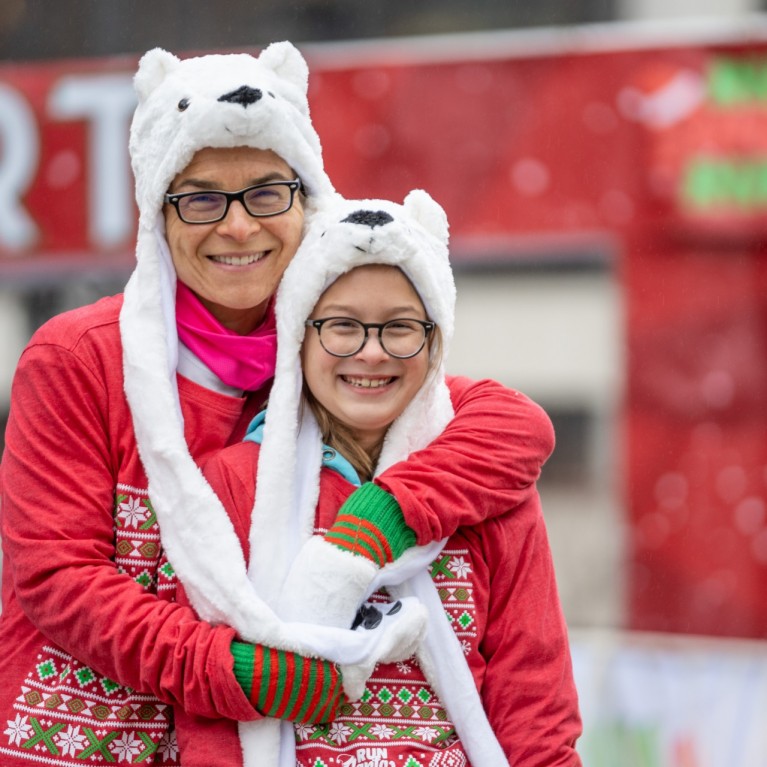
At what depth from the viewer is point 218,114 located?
71.9 inches

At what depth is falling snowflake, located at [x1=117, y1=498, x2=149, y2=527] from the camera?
1.83 meters

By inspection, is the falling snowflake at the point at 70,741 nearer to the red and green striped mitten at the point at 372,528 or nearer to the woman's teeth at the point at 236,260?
the red and green striped mitten at the point at 372,528

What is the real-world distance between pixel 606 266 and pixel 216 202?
8.55 feet

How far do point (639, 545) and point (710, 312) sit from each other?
84 centimetres

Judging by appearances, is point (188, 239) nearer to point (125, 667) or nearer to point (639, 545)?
point (125, 667)

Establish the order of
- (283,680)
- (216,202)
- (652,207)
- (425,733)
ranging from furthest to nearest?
(652,207) → (216,202) → (425,733) → (283,680)

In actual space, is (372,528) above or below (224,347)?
below

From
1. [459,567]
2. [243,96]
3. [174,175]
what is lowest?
[459,567]

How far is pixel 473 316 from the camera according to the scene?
4.30 meters

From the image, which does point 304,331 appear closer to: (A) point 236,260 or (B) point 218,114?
(A) point 236,260

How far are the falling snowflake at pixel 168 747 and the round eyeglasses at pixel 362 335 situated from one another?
614mm

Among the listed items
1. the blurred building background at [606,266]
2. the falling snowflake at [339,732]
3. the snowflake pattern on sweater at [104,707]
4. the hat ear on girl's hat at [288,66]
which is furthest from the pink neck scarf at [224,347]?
the blurred building background at [606,266]

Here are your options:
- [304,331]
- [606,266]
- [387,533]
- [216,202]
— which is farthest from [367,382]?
[606,266]

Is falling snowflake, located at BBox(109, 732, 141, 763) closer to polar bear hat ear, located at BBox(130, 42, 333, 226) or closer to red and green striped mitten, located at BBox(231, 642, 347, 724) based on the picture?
red and green striped mitten, located at BBox(231, 642, 347, 724)
